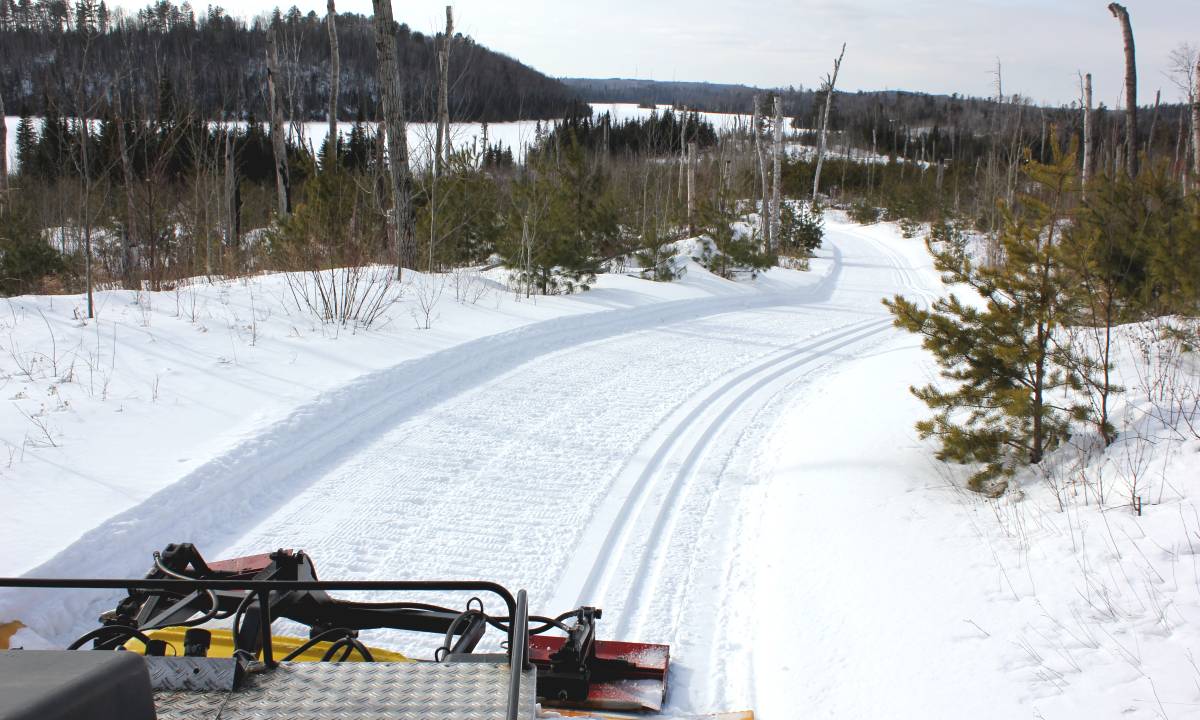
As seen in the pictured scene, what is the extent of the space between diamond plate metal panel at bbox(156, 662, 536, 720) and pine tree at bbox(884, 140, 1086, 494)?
4483 millimetres

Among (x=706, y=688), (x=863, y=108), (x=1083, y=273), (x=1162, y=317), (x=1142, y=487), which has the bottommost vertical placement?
(x=706, y=688)

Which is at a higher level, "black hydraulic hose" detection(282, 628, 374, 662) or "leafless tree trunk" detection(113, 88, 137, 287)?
"leafless tree trunk" detection(113, 88, 137, 287)

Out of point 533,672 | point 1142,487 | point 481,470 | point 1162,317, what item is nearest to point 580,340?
point 481,470

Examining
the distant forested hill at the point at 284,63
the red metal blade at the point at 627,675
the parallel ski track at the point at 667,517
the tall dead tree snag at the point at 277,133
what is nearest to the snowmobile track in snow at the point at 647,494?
the parallel ski track at the point at 667,517

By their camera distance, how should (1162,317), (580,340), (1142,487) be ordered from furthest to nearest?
(580,340) → (1162,317) → (1142,487)

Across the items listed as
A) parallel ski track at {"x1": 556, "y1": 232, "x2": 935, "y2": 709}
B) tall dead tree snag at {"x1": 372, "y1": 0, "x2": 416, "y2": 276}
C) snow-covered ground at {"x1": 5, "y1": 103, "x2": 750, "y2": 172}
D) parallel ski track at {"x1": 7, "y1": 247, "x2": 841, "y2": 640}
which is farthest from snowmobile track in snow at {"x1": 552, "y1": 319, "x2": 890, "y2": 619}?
snow-covered ground at {"x1": 5, "y1": 103, "x2": 750, "y2": 172}

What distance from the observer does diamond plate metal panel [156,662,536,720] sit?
2.31 meters

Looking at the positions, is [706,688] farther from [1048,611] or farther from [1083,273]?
[1083,273]

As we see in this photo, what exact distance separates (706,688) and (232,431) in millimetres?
4748

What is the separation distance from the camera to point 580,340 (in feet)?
40.6

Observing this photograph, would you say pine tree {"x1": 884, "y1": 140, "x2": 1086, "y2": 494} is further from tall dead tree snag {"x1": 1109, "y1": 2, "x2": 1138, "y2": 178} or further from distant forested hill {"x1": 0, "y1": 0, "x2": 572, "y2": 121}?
distant forested hill {"x1": 0, "y1": 0, "x2": 572, "y2": 121}

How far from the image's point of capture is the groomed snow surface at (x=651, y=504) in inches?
147

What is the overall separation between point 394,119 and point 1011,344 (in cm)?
1291

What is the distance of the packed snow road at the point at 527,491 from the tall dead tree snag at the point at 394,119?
5.91 meters
